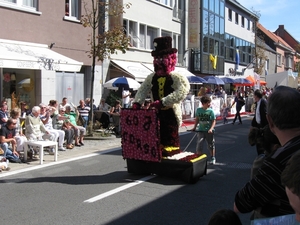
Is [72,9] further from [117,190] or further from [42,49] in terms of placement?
[117,190]

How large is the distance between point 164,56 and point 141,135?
65.8 inches

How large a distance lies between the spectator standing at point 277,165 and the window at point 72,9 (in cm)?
1697

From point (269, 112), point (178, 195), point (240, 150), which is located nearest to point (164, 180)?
point (178, 195)

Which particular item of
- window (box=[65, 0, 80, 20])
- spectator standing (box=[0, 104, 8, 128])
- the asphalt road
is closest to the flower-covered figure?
the asphalt road

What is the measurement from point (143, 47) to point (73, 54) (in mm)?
7073

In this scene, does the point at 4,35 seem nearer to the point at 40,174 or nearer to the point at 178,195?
the point at 40,174

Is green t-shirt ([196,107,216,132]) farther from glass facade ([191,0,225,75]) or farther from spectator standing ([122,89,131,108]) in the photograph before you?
glass facade ([191,0,225,75])

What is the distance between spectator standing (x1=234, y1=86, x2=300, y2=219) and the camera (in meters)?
2.28

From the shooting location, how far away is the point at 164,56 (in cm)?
811

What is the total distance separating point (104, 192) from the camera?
704cm

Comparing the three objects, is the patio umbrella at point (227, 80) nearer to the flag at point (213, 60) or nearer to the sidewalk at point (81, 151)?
the flag at point (213, 60)

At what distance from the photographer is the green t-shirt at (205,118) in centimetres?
914

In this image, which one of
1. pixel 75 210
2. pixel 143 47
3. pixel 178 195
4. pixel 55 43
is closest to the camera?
pixel 75 210

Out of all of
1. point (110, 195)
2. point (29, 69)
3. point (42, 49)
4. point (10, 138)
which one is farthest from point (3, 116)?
point (42, 49)
